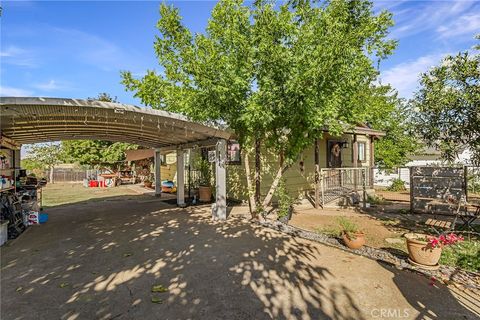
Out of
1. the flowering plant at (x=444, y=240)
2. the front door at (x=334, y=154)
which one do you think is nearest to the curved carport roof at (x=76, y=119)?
the flowering plant at (x=444, y=240)

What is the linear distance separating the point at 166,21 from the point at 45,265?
25.1ft

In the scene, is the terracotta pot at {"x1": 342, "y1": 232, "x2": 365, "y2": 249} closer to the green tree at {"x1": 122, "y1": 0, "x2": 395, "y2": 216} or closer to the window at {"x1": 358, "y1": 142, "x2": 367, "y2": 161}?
the green tree at {"x1": 122, "y1": 0, "x2": 395, "y2": 216}

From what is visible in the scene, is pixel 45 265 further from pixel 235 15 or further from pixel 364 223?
pixel 364 223

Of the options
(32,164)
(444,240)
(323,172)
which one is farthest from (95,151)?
(444,240)

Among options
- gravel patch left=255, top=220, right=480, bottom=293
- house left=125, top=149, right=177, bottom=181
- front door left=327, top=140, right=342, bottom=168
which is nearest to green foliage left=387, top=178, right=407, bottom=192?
front door left=327, top=140, right=342, bottom=168

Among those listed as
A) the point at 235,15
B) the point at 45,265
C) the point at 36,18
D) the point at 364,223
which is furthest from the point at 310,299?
the point at 36,18

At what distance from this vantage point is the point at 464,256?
4844mm

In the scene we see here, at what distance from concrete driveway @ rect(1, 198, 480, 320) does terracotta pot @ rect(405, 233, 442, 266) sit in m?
0.33

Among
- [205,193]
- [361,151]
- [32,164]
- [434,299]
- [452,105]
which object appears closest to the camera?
[434,299]

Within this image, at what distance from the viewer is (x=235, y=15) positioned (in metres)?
6.71

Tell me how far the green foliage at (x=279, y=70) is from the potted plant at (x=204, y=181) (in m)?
4.74

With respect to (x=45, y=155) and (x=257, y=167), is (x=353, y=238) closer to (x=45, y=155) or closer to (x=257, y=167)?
(x=257, y=167)

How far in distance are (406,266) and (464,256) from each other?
4.62 ft

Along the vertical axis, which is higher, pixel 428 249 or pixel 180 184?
pixel 180 184
